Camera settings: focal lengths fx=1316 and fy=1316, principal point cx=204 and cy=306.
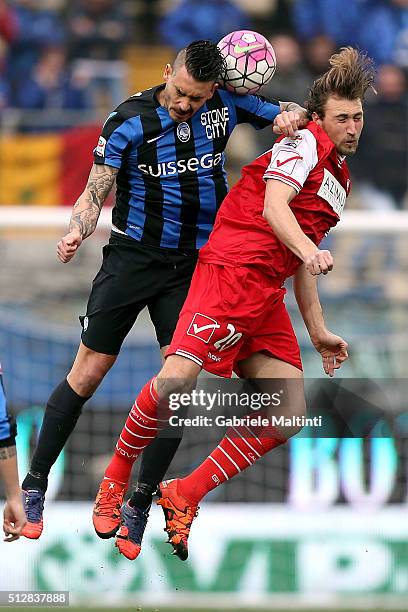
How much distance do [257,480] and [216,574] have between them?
0.73 metres

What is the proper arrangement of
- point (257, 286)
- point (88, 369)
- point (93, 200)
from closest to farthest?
point (257, 286)
point (93, 200)
point (88, 369)

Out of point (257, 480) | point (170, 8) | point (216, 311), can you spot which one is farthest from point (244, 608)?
point (170, 8)

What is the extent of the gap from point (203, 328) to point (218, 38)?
7249 mm

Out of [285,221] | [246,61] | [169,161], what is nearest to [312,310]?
[285,221]

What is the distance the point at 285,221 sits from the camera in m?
6.03

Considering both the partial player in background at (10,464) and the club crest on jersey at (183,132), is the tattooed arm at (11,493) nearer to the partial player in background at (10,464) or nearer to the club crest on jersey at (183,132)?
the partial player in background at (10,464)

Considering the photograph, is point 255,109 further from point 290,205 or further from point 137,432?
point 137,432

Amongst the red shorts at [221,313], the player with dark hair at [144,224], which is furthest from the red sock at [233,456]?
the red shorts at [221,313]

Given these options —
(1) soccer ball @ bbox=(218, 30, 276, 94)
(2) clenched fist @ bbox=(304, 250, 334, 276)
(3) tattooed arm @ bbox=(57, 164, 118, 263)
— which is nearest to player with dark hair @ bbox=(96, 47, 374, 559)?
(2) clenched fist @ bbox=(304, 250, 334, 276)

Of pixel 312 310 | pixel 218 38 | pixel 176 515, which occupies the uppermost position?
pixel 312 310

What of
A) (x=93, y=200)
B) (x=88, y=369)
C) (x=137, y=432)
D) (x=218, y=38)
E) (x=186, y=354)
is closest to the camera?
(x=186, y=354)

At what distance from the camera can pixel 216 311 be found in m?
6.27

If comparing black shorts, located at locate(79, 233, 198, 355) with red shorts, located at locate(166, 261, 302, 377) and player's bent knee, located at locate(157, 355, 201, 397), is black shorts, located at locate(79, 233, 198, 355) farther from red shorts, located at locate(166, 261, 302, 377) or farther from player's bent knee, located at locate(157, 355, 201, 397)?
player's bent knee, located at locate(157, 355, 201, 397)

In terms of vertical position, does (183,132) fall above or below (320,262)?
above
